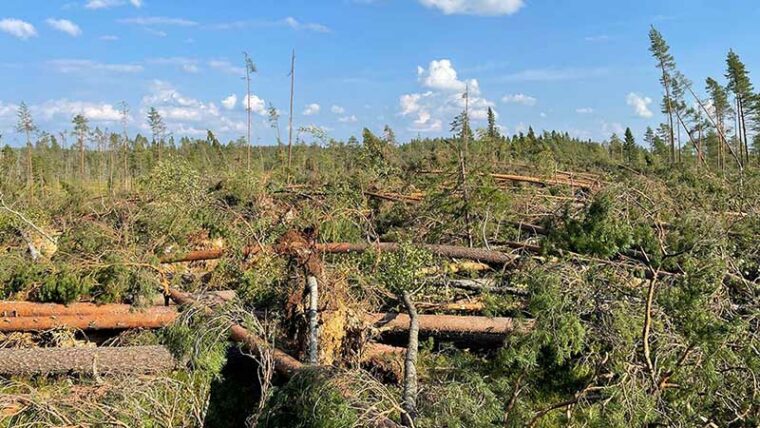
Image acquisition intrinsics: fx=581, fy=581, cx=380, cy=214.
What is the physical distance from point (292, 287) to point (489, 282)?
2.02m

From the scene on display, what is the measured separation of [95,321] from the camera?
6188 millimetres

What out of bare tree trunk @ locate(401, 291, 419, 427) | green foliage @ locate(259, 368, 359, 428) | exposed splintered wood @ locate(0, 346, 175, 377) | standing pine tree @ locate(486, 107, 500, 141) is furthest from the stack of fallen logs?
standing pine tree @ locate(486, 107, 500, 141)

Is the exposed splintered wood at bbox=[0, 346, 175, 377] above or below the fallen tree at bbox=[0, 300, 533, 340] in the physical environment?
below

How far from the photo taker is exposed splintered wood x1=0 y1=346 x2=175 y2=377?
527 centimetres

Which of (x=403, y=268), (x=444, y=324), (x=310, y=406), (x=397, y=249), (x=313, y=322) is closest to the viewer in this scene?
(x=310, y=406)

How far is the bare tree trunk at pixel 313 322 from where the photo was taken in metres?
4.86

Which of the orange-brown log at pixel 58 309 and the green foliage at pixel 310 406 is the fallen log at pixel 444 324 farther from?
the green foliage at pixel 310 406

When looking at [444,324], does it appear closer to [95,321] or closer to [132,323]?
[132,323]

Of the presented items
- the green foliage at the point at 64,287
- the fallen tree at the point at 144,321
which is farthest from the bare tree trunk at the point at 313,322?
the green foliage at the point at 64,287

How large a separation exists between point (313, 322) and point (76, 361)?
2282 mm

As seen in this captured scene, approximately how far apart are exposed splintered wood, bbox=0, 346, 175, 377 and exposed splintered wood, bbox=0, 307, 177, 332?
0.72m

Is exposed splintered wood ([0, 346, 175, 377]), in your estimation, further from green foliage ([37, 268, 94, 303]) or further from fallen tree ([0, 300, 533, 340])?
green foliage ([37, 268, 94, 303])

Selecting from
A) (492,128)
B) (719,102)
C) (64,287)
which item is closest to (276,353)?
(64,287)

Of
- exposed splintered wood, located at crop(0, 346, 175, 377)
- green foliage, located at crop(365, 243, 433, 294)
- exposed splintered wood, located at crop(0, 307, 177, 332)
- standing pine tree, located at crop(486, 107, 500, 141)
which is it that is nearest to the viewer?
exposed splintered wood, located at crop(0, 346, 175, 377)
